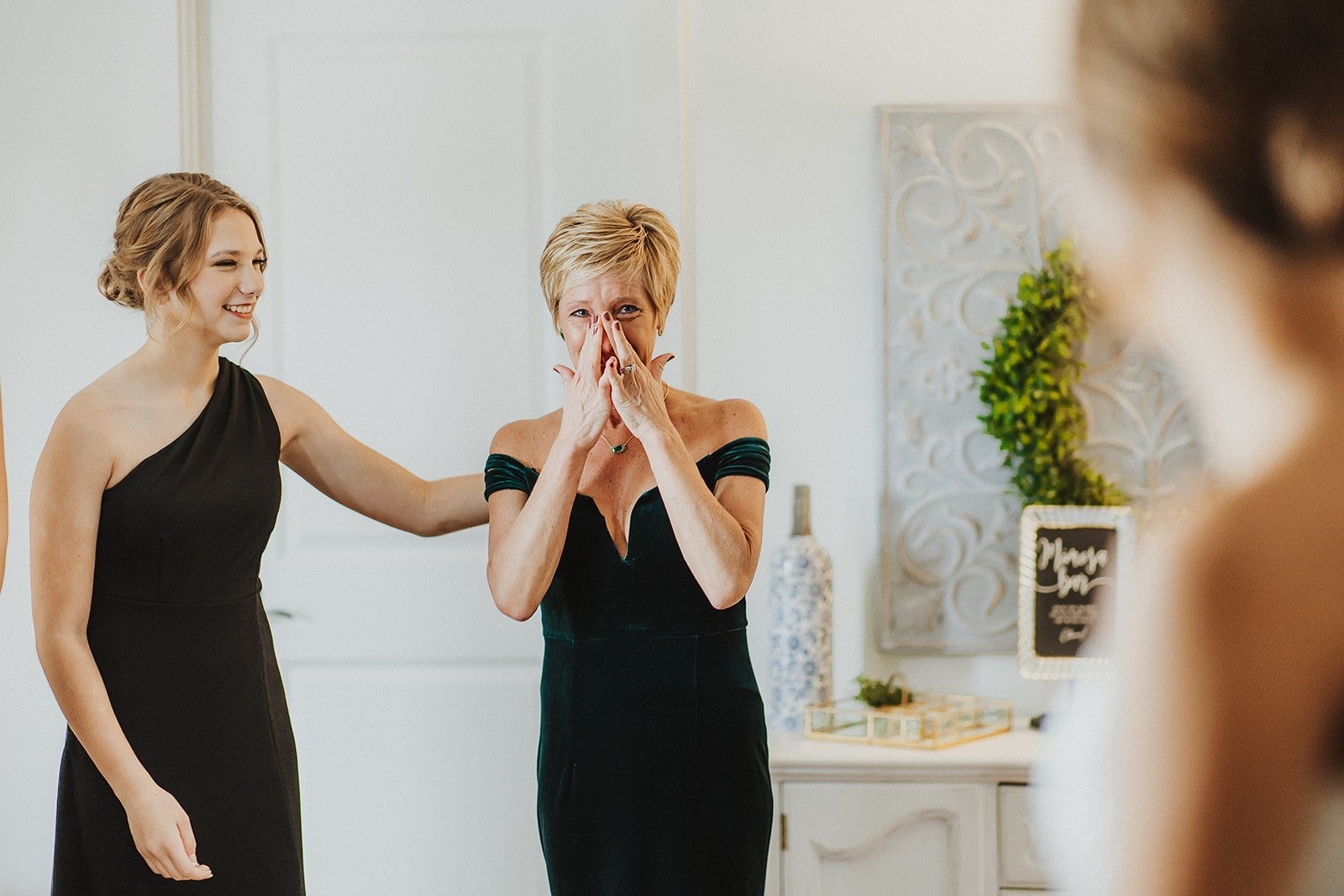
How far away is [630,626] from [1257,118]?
1465 mm

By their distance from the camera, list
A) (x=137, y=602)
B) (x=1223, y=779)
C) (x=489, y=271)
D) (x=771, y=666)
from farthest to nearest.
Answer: (x=489, y=271) → (x=771, y=666) → (x=137, y=602) → (x=1223, y=779)

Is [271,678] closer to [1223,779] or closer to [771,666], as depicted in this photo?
[771,666]

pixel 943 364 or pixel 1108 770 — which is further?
pixel 943 364

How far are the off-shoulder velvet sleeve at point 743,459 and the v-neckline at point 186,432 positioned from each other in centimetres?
78

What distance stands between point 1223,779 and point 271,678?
5.76ft

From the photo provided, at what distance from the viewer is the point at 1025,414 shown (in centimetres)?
251

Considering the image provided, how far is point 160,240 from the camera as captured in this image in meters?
1.77

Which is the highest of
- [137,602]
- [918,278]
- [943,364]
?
[918,278]

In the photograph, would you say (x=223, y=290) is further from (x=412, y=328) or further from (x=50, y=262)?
(x=50, y=262)

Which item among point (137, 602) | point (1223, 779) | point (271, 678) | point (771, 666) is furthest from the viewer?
point (771, 666)

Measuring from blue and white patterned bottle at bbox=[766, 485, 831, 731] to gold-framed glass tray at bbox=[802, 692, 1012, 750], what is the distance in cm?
4

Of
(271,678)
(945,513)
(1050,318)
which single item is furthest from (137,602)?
(1050,318)

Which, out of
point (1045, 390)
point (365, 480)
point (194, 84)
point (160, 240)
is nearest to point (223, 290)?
point (160, 240)

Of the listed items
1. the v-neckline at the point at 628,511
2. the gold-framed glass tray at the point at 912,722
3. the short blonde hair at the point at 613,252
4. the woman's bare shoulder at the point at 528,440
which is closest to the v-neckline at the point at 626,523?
the v-neckline at the point at 628,511
